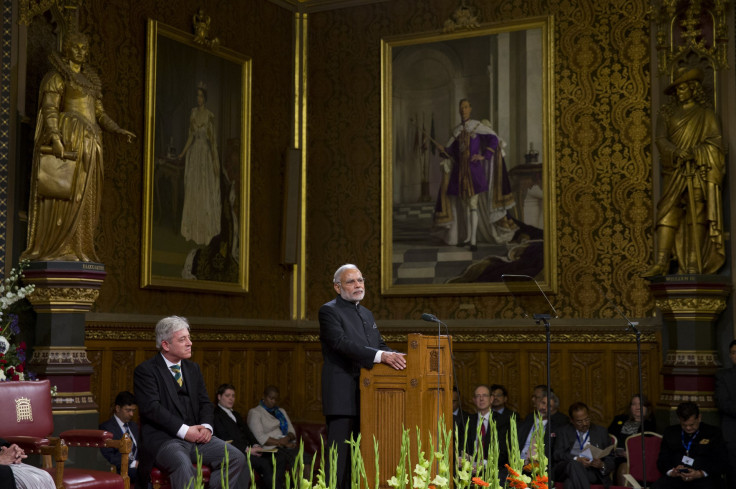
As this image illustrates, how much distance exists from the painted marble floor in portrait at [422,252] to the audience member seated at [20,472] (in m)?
6.00

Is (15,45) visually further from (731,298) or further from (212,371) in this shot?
(731,298)

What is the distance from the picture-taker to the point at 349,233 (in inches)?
474

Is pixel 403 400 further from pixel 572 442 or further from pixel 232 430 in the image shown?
pixel 232 430

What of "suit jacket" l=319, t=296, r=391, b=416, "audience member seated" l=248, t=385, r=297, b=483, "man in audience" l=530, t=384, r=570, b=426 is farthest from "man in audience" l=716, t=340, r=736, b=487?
"suit jacket" l=319, t=296, r=391, b=416

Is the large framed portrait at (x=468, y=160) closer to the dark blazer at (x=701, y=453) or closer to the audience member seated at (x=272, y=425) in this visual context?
the audience member seated at (x=272, y=425)

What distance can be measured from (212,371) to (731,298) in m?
5.37

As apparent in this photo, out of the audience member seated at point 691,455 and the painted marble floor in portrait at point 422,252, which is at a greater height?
the painted marble floor in portrait at point 422,252

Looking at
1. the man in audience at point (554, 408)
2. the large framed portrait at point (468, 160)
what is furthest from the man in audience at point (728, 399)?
the large framed portrait at point (468, 160)

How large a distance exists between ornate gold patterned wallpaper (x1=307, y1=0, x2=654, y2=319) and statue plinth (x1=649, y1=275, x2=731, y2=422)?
0.83 m

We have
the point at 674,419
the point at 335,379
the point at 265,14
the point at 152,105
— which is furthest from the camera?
the point at 265,14

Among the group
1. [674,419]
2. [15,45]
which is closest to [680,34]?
[674,419]

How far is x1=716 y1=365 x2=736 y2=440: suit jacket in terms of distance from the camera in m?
9.11

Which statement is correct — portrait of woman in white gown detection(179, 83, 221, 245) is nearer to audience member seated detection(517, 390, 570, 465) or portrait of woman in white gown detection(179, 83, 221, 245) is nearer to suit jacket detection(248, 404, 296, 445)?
suit jacket detection(248, 404, 296, 445)

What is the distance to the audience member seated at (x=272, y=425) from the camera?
33.9 ft
